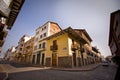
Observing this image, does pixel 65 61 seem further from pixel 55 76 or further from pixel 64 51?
pixel 55 76

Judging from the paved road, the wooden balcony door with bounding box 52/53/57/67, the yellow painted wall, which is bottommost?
the paved road

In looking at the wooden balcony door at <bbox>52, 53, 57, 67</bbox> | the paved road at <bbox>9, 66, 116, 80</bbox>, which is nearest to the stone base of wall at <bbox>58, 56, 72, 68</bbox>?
the wooden balcony door at <bbox>52, 53, 57, 67</bbox>

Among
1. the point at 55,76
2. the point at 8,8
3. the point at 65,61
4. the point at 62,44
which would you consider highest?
the point at 8,8

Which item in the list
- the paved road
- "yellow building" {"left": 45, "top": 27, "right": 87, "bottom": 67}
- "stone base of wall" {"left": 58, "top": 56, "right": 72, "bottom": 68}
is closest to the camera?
the paved road

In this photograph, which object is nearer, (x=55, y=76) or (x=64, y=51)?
(x=55, y=76)

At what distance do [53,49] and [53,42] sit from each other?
2.10 m

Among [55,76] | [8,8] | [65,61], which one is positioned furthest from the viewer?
[65,61]

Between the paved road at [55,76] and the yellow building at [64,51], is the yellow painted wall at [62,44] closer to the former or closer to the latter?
the yellow building at [64,51]

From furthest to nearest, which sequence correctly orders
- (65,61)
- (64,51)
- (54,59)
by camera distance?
1. (54,59)
2. (64,51)
3. (65,61)

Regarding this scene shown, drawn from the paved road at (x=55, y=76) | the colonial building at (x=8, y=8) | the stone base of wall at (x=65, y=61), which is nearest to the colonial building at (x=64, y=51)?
the stone base of wall at (x=65, y=61)

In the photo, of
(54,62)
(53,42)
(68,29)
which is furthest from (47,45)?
(68,29)

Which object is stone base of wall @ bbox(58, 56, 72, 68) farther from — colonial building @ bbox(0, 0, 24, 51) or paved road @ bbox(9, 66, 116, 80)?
colonial building @ bbox(0, 0, 24, 51)

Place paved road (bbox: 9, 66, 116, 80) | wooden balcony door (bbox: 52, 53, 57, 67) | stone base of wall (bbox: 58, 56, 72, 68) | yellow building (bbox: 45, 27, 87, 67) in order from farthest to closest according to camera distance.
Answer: wooden balcony door (bbox: 52, 53, 57, 67)
yellow building (bbox: 45, 27, 87, 67)
stone base of wall (bbox: 58, 56, 72, 68)
paved road (bbox: 9, 66, 116, 80)

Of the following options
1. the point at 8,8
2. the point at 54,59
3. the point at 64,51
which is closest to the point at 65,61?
the point at 64,51
